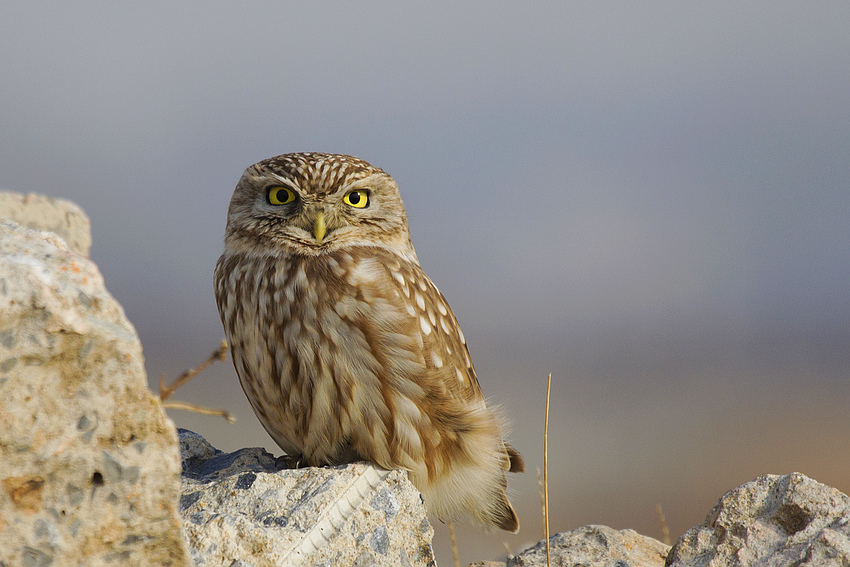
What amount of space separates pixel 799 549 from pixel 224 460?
223 centimetres

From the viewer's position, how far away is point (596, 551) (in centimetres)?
318

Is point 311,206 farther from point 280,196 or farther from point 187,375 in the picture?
point 187,375

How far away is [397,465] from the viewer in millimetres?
3172

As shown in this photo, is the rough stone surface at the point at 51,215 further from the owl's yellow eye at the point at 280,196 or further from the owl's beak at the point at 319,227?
the owl's beak at the point at 319,227

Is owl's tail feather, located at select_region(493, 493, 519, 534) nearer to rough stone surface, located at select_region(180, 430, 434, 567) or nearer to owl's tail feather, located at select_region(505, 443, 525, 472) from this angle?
owl's tail feather, located at select_region(505, 443, 525, 472)

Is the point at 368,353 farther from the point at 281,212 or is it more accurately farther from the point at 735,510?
the point at 735,510

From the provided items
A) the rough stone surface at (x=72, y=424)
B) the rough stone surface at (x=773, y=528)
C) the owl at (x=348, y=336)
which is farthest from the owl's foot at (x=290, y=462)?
the rough stone surface at (x=72, y=424)

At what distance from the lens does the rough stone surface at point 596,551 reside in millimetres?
3117

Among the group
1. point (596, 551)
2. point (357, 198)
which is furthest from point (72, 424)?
point (596, 551)

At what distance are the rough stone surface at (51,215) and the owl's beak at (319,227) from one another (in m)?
0.94

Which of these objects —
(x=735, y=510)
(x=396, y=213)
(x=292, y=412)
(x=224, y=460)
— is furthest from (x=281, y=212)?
(x=735, y=510)

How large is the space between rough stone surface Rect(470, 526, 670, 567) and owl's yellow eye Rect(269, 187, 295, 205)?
1844mm

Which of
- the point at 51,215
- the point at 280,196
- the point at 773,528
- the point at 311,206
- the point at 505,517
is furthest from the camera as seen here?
the point at 505,517

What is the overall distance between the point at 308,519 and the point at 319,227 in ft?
4.25
